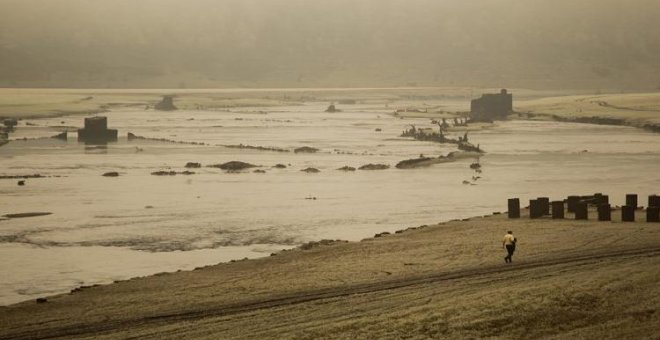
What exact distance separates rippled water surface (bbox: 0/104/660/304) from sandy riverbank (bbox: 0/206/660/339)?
3.82 meters

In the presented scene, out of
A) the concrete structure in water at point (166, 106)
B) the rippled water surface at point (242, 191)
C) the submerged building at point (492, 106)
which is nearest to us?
the rippled water surface at point (242, 191)

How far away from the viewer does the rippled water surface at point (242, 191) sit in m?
36.4

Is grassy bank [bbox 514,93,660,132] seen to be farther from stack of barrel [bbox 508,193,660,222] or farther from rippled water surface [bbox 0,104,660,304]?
stack of barrel [bbox 508,193,660,222]

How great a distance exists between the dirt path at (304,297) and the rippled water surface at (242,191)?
560cm

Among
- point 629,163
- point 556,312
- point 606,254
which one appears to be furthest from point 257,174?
point 556,312

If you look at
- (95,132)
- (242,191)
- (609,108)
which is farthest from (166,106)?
(242,191)

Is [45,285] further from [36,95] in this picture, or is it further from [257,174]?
[36,95]

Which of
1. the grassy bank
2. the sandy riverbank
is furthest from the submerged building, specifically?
the sandy riverbank

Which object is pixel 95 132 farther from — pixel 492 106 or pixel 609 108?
pixel 609 108

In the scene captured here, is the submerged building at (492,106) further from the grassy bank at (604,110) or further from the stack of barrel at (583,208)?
the stack of barrel at (583,208)

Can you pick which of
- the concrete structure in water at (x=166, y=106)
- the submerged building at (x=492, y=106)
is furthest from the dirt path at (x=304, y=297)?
the concrete structure in water at (x=166, y=106)

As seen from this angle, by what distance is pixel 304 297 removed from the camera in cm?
2550

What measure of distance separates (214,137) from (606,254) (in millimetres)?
75645

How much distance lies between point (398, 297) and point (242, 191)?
32.5 m
